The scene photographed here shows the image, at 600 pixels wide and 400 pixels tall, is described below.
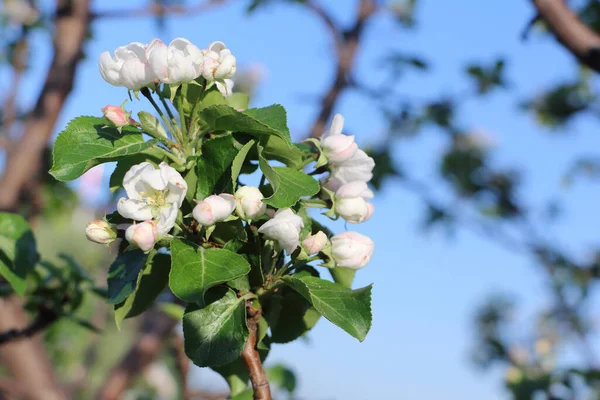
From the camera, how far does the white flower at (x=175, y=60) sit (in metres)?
0.71

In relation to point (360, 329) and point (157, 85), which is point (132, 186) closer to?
point (157, 85)

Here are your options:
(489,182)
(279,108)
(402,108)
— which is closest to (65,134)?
(279,108)

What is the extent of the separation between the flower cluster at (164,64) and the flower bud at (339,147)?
0.50 ft

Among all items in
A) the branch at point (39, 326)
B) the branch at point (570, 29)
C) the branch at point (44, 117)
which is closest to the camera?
the branch at point (39, 326)

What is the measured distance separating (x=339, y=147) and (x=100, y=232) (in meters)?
0.31

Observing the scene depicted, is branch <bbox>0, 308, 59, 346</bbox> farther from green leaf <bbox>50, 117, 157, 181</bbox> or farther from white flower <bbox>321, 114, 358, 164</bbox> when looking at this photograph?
white flower <bbox>321, 114, 358, 164</bbox>

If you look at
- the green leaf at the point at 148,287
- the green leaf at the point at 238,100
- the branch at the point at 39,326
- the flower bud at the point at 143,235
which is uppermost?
the green leaf at the point at 238,100

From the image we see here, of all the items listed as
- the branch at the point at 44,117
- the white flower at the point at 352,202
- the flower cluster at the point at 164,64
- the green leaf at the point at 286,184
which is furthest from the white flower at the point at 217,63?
the branch at the point at 44,117

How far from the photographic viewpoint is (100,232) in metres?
0.72

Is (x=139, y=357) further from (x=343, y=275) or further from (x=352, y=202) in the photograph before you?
(x=352, y=202)

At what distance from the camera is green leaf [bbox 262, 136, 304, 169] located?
77 cm

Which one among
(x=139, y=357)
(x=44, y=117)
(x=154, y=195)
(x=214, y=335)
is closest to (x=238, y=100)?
(x=154, y=195)

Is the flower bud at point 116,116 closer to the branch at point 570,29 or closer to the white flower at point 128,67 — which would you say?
the white flower at point 128,67

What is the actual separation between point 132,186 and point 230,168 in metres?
0.11
